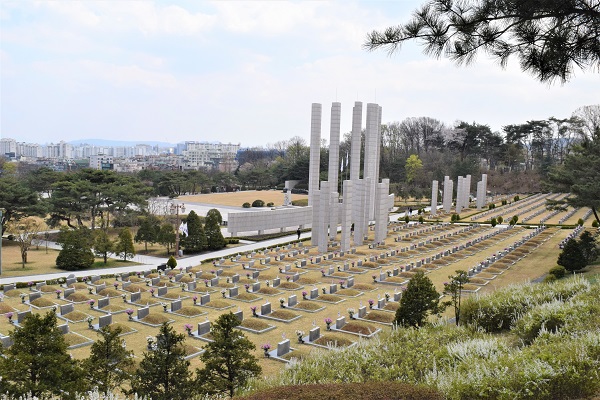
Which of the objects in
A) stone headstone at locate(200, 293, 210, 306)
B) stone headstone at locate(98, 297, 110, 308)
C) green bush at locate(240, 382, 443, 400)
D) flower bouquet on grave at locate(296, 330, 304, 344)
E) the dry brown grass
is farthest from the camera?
the dry brown grass

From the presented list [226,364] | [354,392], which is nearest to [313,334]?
[226,364]

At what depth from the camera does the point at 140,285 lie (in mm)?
22609

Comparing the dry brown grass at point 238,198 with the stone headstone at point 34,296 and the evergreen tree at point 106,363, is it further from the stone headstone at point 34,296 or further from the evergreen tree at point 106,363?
the evergreen tree at point 106,363

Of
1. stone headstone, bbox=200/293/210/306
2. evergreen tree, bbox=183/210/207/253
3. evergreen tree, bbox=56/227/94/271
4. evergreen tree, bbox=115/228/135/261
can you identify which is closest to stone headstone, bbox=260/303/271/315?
stone headstone, bbox=200/293/210/306

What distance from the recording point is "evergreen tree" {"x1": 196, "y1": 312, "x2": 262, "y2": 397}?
375 inches

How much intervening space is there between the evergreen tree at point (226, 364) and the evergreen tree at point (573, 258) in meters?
18.5

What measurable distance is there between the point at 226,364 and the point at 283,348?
4480 mm

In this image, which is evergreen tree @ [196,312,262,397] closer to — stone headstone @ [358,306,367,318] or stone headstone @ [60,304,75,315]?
stone headstone @ [358,306,367,318]

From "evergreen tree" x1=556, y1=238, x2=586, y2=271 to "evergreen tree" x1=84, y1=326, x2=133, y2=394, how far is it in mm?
20587

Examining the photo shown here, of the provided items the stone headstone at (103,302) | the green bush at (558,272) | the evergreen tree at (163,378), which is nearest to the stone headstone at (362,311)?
the green bush at (558,272)

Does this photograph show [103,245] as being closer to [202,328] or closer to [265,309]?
[265,309]

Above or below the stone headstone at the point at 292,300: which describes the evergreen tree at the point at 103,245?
above

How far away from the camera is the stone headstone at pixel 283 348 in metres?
14.0

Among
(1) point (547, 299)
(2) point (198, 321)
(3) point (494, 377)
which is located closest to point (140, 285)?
(2) point (198, 321)
